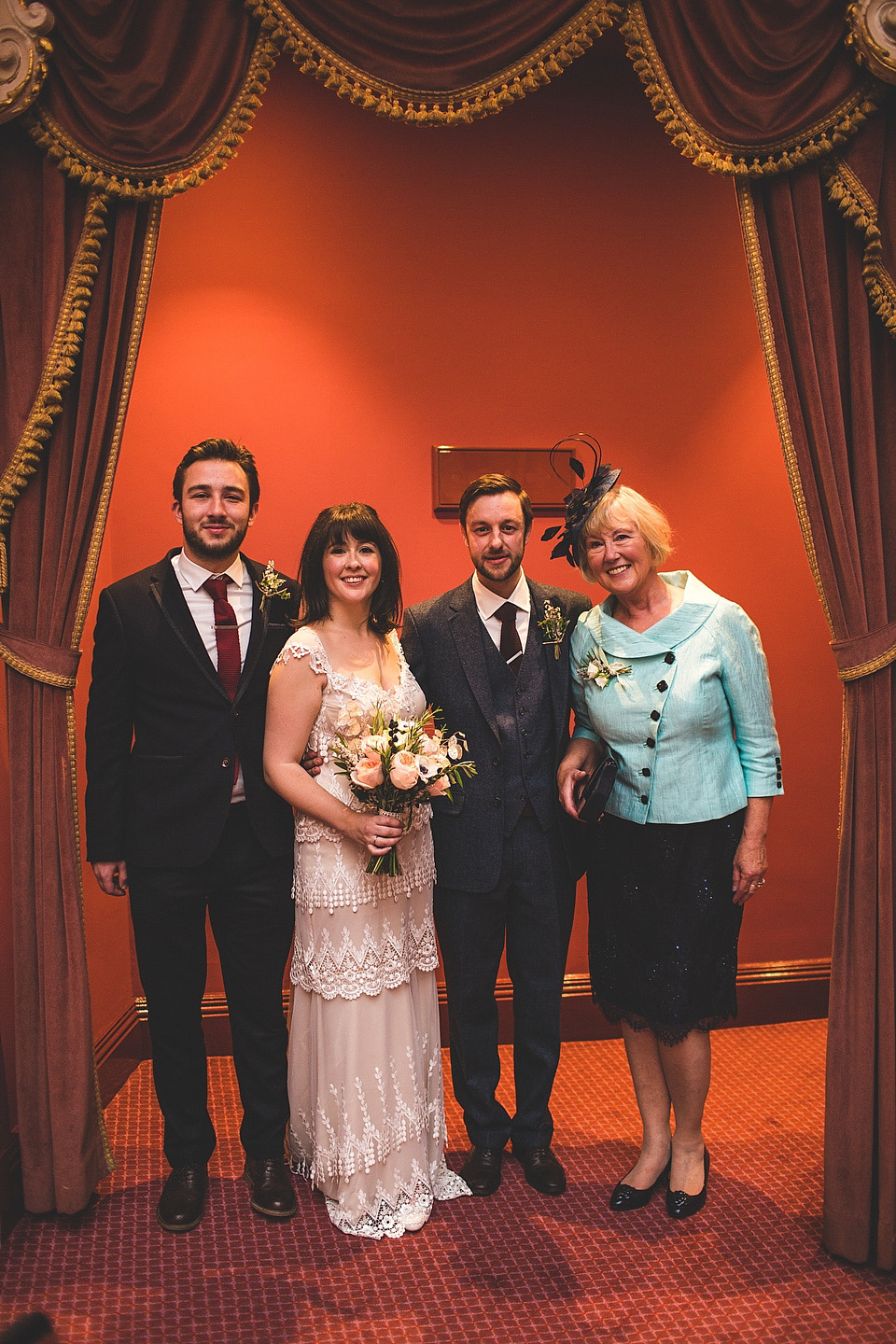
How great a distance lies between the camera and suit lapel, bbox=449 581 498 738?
275cm

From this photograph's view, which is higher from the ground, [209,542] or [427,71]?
[427,71]

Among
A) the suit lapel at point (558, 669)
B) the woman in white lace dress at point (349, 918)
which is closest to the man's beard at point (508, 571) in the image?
the suit lapel at point (558, 669)

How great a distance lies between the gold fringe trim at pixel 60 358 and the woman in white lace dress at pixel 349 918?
28.7 inches

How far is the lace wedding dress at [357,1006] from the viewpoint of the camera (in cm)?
254

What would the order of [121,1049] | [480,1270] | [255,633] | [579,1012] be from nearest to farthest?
1. [480,1270]
2. [255,633]
3. [121,1049]
4. [579,1012]

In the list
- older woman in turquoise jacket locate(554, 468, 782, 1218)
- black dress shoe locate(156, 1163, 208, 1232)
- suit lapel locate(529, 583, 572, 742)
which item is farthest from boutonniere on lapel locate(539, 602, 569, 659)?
black dress shoe locate(156, 1163, 208, 1232)

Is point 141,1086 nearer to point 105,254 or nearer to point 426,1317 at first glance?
point 426,1317

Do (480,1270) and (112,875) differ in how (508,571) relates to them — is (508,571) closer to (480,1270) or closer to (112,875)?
(112,875)

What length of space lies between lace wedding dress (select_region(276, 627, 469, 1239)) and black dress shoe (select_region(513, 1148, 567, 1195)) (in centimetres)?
33

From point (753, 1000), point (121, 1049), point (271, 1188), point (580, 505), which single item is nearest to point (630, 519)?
point (580, 505)

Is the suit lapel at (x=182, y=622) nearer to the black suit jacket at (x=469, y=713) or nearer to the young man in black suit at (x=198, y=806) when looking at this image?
the young man in black suit at (x=198, y=806)

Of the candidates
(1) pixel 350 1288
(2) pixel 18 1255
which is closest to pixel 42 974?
(2) pixel 18 1255

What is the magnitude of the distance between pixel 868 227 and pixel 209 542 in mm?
1870

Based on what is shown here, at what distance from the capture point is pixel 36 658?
2.54 metres
